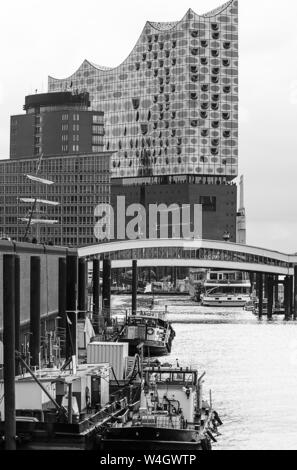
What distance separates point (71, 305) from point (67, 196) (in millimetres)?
113384

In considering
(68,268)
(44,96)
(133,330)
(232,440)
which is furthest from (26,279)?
(44,96)

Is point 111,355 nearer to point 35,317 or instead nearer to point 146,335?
point 35,317

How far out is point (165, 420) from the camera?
27.2m

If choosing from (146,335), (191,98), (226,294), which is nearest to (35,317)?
(146,335)

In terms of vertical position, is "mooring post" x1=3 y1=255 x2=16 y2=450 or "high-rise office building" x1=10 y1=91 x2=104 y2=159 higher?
"high-rise office building" x1=10 y1=91 x2=104 y2=159

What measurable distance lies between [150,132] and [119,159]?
22.3ft

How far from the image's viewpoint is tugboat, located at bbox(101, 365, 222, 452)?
2636 cm

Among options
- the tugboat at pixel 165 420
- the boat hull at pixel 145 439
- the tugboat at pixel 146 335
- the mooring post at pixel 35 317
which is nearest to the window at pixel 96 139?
the tugboat at pixel 146 335

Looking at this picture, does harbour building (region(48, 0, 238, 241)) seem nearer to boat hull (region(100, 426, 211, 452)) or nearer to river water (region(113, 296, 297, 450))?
river water (region(113, 296, 297, 450))

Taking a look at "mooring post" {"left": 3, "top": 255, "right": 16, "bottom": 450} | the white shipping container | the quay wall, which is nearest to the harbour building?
the quay wall

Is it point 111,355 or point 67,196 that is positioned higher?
point 67,196

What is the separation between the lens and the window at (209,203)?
15775 cm

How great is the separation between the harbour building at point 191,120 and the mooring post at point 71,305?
114920 millimetres

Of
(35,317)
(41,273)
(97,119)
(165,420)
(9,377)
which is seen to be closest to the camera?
(9,377)
